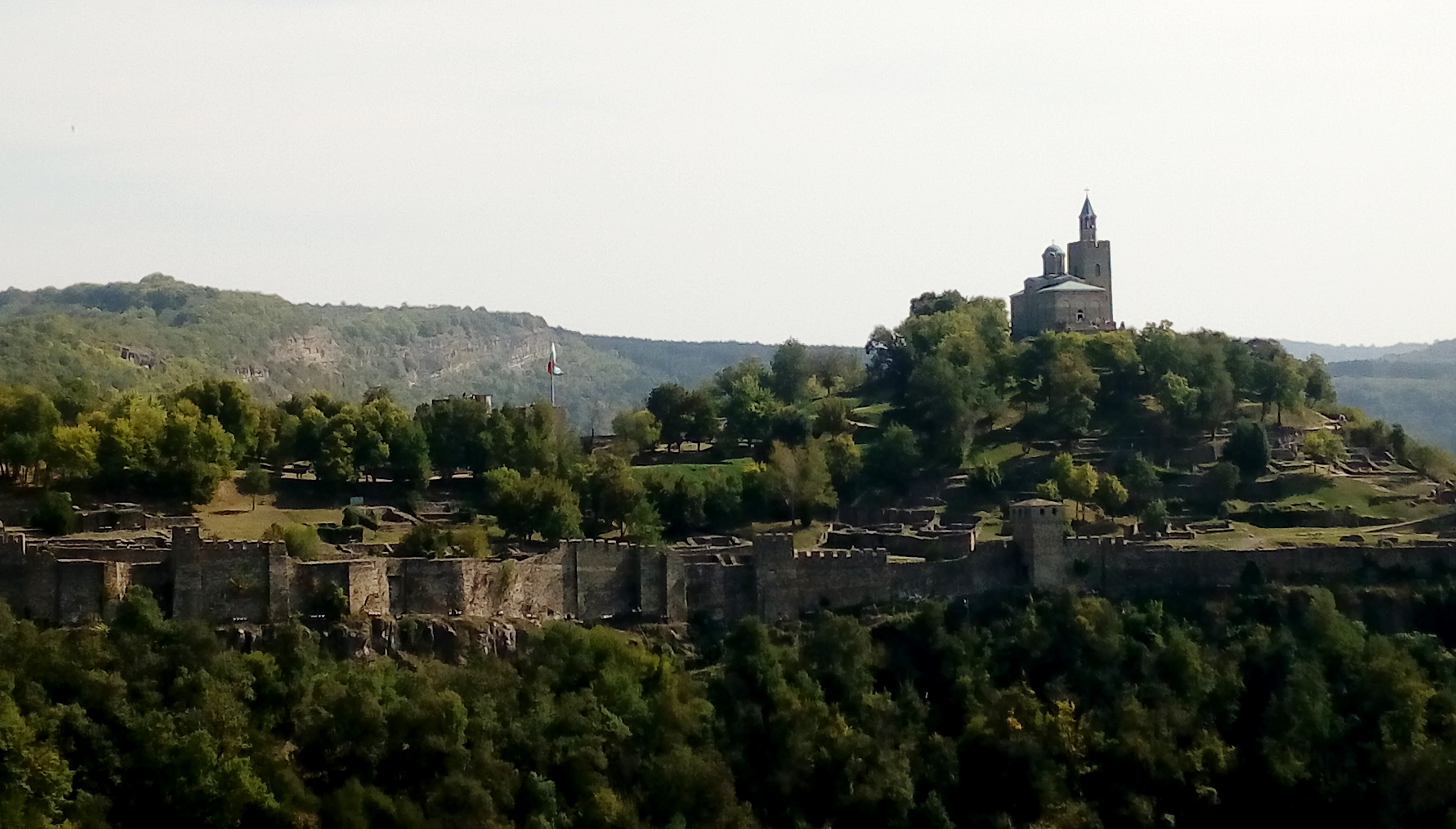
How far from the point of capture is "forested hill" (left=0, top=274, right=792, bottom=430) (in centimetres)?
9544

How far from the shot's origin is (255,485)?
52.9 metres

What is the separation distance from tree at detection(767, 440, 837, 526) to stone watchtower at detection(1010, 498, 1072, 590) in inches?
369

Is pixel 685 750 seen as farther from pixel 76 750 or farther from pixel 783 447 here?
pixel 783 447

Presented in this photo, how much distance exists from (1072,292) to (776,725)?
31.7m

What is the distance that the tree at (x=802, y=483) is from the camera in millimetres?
53438

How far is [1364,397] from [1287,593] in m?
113

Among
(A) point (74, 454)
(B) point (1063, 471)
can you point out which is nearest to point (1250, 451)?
(B) point (1063, 471)

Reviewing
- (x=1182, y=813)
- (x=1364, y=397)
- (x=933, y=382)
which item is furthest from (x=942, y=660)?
(x=1364, y=397)

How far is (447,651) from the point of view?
134 feet

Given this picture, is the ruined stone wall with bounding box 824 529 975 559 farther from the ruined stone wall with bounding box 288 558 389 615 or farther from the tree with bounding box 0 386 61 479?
the tree with bounding box 0 386 61 479

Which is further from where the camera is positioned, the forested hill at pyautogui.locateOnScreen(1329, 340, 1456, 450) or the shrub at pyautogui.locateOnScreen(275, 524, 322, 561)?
the forested hill at pyautogui.locateOnScreen(1329, 340, 1456, 450)

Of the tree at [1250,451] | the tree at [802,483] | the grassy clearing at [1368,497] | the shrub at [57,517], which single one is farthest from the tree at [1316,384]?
the shrub at [57,517]

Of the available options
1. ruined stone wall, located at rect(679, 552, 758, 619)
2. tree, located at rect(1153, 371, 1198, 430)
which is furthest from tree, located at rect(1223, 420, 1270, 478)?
ruined stone wall, located at rect(679, 552, 758, 619)

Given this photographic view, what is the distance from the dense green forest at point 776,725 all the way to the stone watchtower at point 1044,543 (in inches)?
29.8
